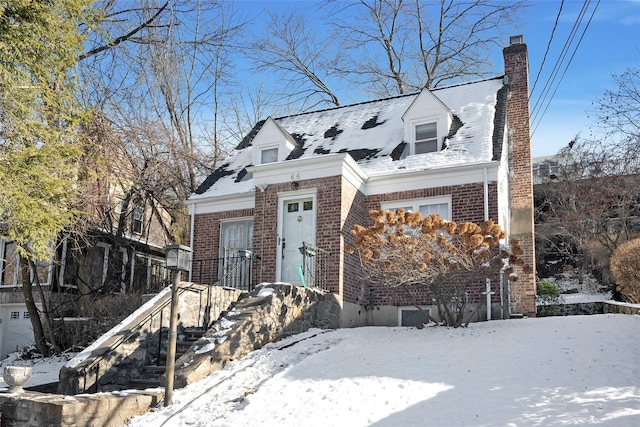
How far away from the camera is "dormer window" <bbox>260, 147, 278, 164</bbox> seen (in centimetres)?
1617

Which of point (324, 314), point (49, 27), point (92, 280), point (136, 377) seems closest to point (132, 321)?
point (136, 377)

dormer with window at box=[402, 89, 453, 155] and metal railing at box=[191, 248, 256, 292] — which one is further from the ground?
dormer with window at box=[402, 89, 453, 155]

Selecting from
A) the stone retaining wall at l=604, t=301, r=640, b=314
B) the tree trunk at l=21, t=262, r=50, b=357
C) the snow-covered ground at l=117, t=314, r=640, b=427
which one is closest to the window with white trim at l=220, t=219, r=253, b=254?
the tree trunk at l=21, t=262, r=50, b=357

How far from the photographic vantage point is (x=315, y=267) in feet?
40.9

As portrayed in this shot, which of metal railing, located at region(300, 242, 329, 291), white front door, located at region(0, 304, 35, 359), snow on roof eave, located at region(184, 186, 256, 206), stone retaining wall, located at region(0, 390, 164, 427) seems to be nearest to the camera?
stone retaining wall, located at region(0, 390, 164, 427)

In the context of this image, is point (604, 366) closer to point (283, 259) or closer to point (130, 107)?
point (283, 259)

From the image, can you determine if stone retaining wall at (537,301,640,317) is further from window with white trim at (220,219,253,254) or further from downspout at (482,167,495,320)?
window with white trim at (220,219,253,254)

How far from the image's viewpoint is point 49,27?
10.7 metres

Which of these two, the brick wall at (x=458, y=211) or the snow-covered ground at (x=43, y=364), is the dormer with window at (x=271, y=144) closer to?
Answer: the brick wall at (x=458, y=211)

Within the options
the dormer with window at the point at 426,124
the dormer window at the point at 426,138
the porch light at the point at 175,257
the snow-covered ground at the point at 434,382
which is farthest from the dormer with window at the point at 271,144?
the porch light at the point at 175,257

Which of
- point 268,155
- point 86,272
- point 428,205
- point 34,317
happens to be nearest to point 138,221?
point 86,272

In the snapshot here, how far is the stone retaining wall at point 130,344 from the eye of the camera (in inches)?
340

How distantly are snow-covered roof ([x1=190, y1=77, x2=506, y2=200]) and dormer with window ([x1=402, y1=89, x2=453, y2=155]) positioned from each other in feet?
0.76

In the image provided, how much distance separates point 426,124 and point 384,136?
4.06ft
